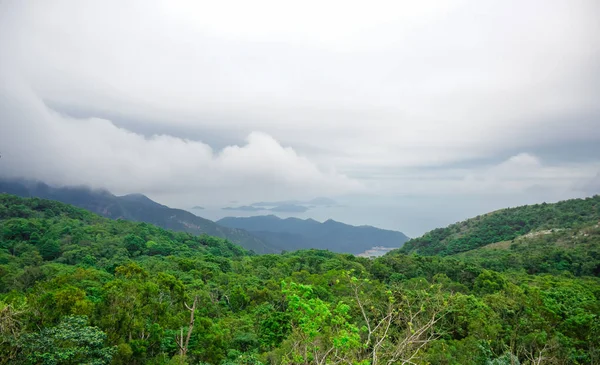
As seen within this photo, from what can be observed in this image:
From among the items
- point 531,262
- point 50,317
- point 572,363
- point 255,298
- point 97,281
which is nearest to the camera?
point 50,317

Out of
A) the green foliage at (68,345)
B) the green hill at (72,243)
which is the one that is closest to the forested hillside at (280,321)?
the green foliage at (68,345)

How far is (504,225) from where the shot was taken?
383ft

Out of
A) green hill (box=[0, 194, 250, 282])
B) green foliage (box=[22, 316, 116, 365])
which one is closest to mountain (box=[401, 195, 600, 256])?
green hill (box=[0, 194, 250, 282])

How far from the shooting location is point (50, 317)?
18141 millimetres

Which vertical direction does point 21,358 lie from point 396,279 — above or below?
above

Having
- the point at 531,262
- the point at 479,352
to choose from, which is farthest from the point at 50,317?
the point at 531,262

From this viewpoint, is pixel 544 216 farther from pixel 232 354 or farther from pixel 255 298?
pixel 232 354

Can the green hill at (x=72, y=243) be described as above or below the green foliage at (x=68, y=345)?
below

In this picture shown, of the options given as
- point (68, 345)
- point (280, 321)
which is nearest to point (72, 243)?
point (280, 321)

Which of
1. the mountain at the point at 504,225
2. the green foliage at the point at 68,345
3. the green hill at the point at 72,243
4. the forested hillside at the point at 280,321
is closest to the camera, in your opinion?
the forested hillside at the point at 280,321

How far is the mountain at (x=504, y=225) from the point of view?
10488cm

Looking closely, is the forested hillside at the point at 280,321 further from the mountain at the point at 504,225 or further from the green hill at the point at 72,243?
the mountain at the point at 504,225

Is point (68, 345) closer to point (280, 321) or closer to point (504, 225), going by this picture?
point (280, 321)

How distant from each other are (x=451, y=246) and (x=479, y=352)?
334 ft
